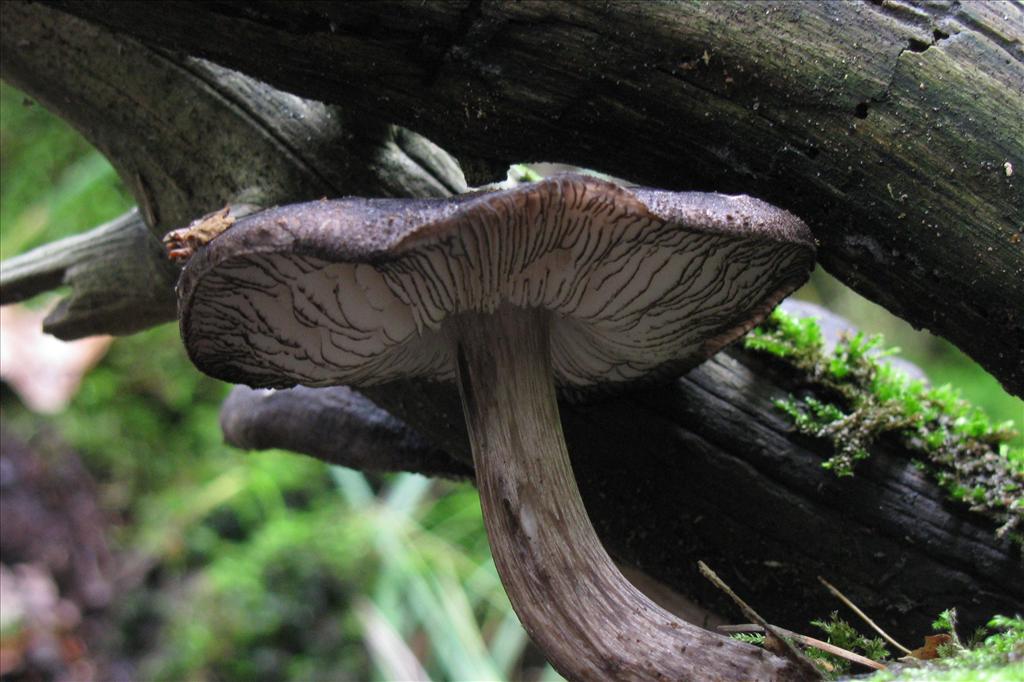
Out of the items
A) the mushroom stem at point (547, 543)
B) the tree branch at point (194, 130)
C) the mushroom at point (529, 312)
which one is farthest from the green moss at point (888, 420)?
the tree branch at point (194, 130)

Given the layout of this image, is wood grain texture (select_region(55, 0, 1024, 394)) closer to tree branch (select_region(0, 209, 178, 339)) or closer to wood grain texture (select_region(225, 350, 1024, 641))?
wood grain texture (select_region(225, 350, 1024, 641))

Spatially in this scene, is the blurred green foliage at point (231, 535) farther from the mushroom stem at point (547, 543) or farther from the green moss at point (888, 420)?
the mushroom stem at point (547, 543)

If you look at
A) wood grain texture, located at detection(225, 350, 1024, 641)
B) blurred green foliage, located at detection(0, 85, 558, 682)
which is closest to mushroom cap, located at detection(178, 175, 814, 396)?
wood grain texture, located at detection(225, 350, 1024, 641)

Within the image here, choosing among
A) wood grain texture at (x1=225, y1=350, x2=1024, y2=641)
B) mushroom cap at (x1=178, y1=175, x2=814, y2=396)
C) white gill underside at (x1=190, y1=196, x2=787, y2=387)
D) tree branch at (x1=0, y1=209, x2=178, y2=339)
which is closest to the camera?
mushroom cap at (x1=178, y1=175, x2=814, y2=396)

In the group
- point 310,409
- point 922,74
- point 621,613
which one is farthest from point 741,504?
point 310,409

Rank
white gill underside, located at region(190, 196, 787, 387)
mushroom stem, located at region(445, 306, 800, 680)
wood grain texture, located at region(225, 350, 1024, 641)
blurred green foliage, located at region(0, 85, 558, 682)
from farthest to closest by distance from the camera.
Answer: blurred green foliage, located at region(0, 85, 558, 682) → wood grain texture, located at region(225, 350, 1024, 641) → mushroom stem, located at region(445, 306, 800, 680) → white gill underside, located at region(190, 196, 787, 387)

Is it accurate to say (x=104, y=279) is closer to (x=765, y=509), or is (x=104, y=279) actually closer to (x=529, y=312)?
(x=529, y=312)

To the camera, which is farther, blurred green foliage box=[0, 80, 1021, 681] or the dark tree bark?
blurred green foliage box=[0, 80, 1021, 681]
